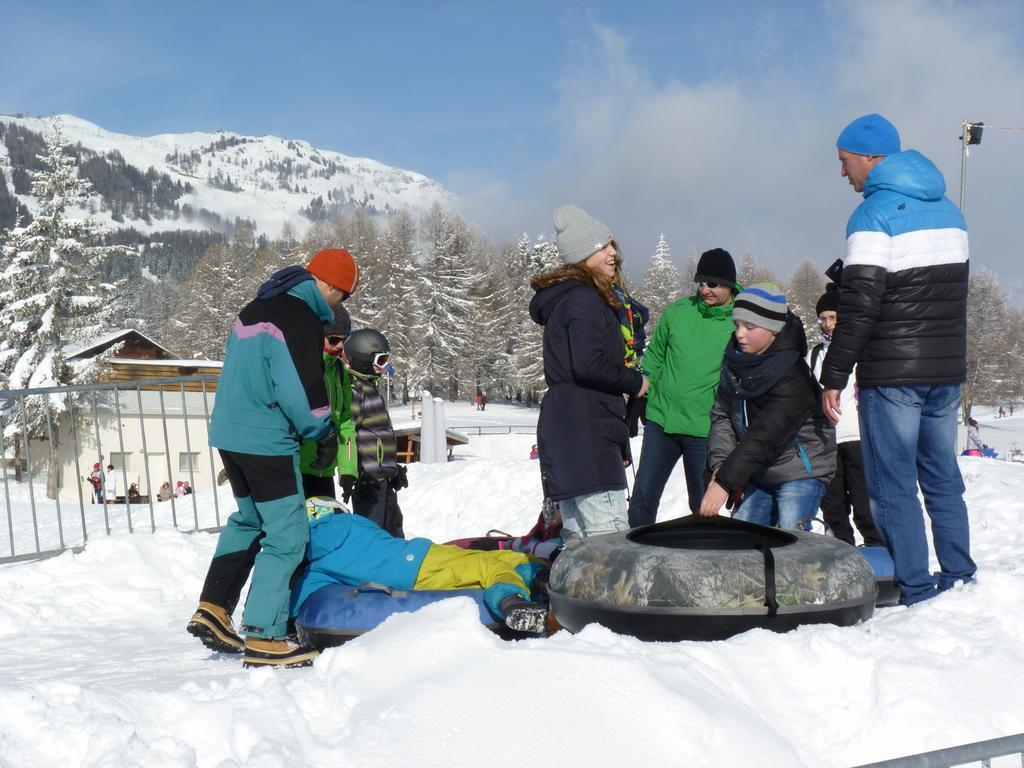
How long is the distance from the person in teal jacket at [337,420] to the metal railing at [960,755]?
376cm

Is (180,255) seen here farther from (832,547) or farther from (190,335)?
(832,547)

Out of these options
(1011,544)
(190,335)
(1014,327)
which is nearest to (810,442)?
(1011,544)

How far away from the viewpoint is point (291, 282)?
14.2 ft

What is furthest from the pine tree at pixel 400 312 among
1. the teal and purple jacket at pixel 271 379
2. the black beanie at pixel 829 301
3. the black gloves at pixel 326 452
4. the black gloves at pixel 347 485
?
the teal and purple jacket at pixel 271 379

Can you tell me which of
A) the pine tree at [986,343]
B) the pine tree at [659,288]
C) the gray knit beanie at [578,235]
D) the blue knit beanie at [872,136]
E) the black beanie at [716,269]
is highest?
the pine tree at [659,288]

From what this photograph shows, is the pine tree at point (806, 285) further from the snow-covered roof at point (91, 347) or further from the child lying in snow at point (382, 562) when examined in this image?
the child lying in snow at point (382, 562)

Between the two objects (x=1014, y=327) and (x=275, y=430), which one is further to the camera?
(x=1014, y=327)

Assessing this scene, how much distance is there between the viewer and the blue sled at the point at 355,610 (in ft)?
14.0

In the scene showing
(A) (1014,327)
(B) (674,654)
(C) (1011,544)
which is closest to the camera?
(B) (674,654)

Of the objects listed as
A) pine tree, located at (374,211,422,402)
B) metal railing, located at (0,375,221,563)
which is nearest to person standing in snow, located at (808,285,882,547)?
metal railing, located at (0,375,221,563)

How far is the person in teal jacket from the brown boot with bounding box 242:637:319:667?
45.1 inches

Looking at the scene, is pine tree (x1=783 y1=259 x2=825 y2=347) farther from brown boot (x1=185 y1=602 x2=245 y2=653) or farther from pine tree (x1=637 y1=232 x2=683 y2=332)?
brown boot (x1=185 y1=602 x2=245 y2=653)

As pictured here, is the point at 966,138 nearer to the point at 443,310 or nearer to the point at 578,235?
the point at 578,235

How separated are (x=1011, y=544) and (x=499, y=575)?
416 centimetres
